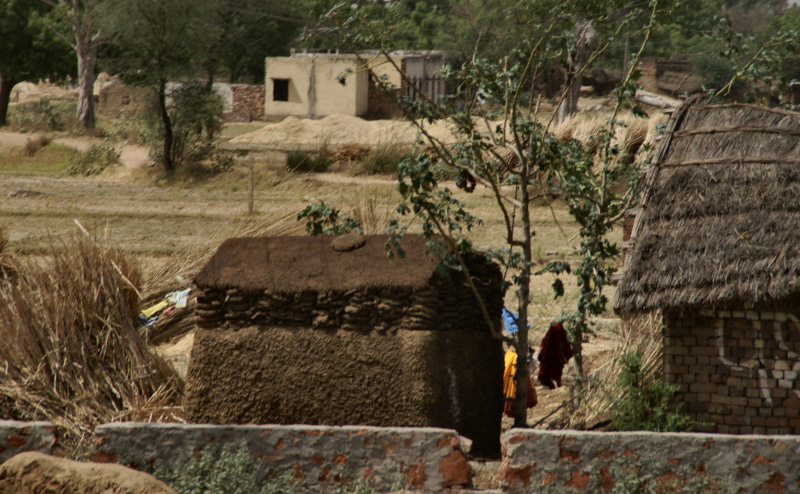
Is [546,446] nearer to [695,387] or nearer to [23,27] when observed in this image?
[695,387]

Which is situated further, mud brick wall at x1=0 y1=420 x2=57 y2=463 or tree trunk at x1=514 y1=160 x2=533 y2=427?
tree trunk at x1=514 y1=160 x2=533 y2=427

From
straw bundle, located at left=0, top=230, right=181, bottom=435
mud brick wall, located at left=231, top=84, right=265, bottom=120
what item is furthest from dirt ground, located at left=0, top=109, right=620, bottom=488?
mud brick wall, located at left=231, top=84, right=265, bottom=120

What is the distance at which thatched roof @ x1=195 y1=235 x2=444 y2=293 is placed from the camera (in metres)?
6.30

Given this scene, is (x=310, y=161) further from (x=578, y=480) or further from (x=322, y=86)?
(x=578, y=480)

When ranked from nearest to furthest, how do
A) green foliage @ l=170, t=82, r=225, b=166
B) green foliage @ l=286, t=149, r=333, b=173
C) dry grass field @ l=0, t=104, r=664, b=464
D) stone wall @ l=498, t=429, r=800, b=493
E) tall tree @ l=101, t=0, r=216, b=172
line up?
stone wall @ l=498, t=429, r=800, b=493 < dry grass field @ l=0, t=104, r=664, b=464 < tall tree @ l=101, t=0, r=216, b=172 < green foliage @ l=286, t=149, r=333, b=173 < green foliage @ l=170, t=82, r=225, b=166

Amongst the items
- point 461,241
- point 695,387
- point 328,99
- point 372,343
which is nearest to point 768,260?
point 695,387

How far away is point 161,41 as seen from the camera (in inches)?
872

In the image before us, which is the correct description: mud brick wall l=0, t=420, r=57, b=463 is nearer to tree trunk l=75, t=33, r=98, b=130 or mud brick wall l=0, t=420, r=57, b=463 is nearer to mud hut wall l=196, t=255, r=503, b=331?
mud hut wall l=196, t=255, r=503, b=331

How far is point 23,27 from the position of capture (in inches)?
1272

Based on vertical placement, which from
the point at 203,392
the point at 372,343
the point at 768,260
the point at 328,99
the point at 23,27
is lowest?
the point at 203,392

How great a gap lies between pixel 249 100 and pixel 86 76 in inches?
256

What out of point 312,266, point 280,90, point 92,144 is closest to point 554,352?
point 312,266

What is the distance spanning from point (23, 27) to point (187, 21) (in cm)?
1317

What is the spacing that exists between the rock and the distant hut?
357 centimetres
